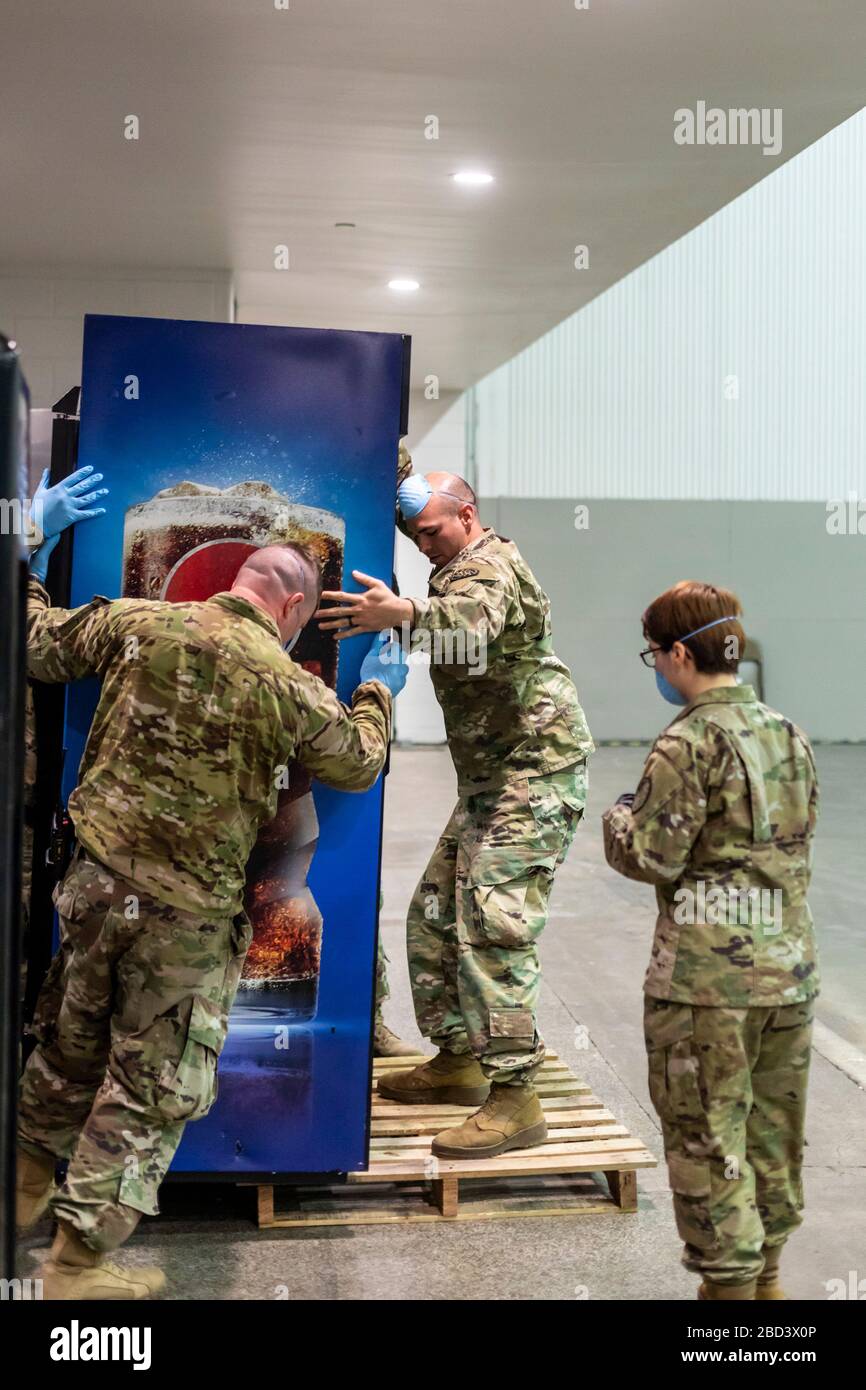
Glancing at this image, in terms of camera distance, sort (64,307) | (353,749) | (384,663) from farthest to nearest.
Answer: (64,307)
(384,663)
(353,749)

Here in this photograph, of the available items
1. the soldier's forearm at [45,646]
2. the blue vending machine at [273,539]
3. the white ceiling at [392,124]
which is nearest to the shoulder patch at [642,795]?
the blue vending machine at [273,539]

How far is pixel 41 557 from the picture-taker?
3348 millimetres

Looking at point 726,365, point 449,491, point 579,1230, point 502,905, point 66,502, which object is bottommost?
point 579,1230

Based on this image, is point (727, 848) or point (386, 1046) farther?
point (386, 1046)

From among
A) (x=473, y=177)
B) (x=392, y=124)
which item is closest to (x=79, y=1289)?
(x=392, y=124)

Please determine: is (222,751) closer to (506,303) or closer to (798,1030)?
(798,1030)

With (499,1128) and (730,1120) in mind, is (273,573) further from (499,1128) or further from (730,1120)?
(499,1128)

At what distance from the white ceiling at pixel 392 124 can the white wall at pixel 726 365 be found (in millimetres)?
6875

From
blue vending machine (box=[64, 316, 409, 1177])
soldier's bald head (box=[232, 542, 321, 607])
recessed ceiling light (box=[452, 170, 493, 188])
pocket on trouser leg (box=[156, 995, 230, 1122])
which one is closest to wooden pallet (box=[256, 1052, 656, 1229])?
blue vending machine (box=[64, 316, 409, 1177])

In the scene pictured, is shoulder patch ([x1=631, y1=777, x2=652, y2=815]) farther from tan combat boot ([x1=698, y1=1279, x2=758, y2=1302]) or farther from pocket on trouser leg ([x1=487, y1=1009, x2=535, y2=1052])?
pocket on trouser leg ([x1=487, y1=1009, x2=535, y2=1052])

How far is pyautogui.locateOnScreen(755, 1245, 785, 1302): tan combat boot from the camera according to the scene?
289 centimetres

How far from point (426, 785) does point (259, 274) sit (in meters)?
5.14

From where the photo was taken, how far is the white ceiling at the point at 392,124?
4.14 m

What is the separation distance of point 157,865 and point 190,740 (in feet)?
0.89
